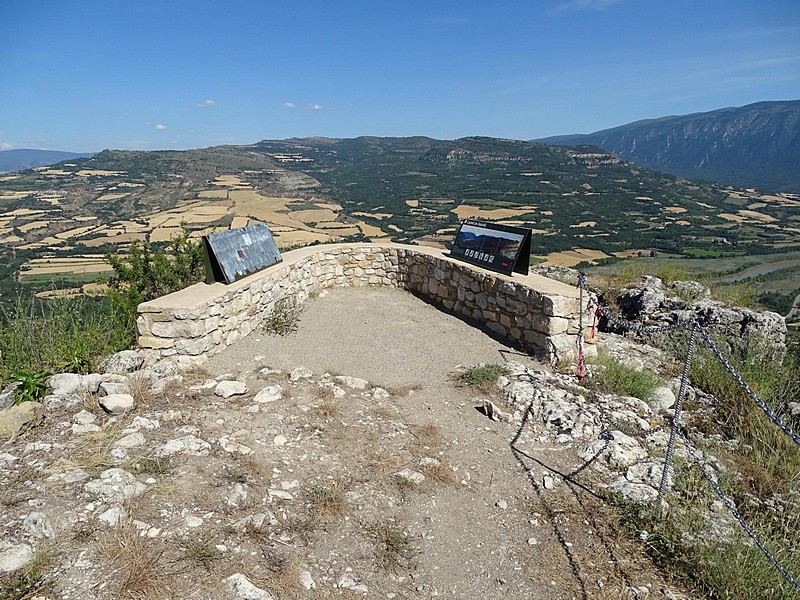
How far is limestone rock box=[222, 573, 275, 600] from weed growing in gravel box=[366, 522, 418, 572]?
73 cm

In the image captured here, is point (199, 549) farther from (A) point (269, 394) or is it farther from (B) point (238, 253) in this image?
(B) point (238, 253)

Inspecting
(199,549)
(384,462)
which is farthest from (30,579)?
(384,462)

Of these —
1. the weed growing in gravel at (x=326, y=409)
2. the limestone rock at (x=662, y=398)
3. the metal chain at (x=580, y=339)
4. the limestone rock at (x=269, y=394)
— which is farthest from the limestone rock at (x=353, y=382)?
the limestone rock at (x=662, y=398)

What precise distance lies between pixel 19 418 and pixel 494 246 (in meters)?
6.42

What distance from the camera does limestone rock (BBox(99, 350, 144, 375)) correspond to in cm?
495

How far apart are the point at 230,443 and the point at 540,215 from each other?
38.5 m

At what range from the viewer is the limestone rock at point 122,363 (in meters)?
4.95

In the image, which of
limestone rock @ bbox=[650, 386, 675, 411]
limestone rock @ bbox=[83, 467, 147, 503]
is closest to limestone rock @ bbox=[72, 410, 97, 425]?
limestone rock @ bbox=[83, 467, 147, 503]

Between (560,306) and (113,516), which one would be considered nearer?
(113,516)

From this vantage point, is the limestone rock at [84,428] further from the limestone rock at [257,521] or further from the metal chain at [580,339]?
the metal chain at [580,339]

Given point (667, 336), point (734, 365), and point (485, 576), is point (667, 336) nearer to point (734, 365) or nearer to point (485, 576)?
point (734, 365)

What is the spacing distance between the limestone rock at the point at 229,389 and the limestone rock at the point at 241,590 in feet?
7.86

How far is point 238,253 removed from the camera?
23.3ft

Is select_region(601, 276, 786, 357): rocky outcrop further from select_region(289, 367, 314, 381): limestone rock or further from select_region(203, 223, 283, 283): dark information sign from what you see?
select_region(203, 223, 283, 283): dark information sign
